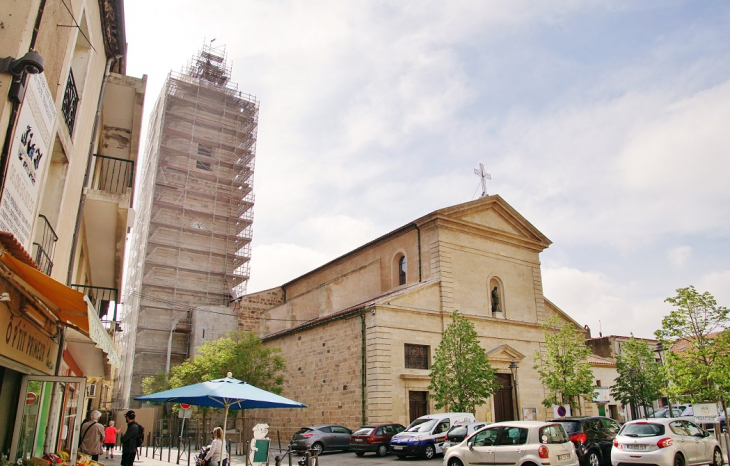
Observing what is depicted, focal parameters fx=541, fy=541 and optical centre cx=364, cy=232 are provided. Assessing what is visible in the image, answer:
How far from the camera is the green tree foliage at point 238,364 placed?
86.8ft

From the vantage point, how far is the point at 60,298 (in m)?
5.83

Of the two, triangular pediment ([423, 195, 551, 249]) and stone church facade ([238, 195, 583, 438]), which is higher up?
triangular pediment ([423, 195, 551, 249])

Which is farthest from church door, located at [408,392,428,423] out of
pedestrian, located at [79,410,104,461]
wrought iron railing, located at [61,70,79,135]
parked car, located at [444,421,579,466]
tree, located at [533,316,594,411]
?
wrought iron railing, located at [61,70,79,135]

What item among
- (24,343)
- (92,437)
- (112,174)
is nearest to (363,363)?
(92,437)

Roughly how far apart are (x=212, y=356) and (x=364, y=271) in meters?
9.70

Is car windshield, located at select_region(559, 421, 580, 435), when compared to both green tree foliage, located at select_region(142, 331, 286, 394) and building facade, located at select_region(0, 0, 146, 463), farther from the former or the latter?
green tree foliage, located at select_region(142, 331, 286, 394)

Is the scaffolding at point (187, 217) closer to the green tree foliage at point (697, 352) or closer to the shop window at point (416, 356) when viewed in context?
the shop window at point (416, 356)

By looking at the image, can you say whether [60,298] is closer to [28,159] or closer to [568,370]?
[28,159]

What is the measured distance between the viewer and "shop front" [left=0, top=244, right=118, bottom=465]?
5.39m

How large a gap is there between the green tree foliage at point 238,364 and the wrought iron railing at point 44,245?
19.4 meters

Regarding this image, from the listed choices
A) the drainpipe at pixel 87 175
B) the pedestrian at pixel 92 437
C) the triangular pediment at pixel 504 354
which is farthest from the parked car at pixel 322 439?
the drainpipe at pixel 87 175

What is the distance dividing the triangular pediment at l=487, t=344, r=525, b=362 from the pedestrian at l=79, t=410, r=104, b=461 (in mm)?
18613

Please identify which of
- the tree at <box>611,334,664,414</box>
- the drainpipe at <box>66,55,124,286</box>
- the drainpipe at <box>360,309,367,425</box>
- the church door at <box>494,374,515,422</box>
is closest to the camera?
the drainpipe at <box>66,55,124,286</box>

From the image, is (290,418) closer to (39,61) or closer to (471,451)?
(471,451)
